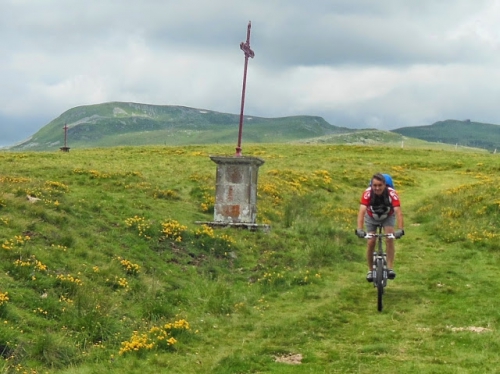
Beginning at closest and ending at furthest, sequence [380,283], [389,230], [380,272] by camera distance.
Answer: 1. [380,283]
2. [380,272]
3. [389,230]

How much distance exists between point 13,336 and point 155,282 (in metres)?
4.42

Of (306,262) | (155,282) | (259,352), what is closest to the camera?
(259,352)

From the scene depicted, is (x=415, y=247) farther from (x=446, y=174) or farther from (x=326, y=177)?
(x=446, y=174)

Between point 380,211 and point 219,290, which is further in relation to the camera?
point 219,290

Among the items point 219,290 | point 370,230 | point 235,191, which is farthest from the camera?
point 235,191

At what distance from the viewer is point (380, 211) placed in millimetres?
12125

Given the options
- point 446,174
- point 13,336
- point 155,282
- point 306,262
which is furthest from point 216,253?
point 446,174

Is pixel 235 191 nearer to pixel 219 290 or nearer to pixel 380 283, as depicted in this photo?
pixel 219 290

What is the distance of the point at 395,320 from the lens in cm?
1073

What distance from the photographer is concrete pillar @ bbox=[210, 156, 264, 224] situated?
61.8 feet

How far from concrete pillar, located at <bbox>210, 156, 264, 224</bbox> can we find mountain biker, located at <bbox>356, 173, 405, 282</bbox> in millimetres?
6852

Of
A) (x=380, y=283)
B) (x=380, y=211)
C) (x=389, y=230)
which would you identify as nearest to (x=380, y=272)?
(x=380, y=283)

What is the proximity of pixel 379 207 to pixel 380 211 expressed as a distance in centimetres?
10

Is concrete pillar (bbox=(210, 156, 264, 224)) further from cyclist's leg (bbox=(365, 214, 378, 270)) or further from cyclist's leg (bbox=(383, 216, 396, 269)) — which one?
cyclist's leg (bbox=(383, 216, 396, 269))
